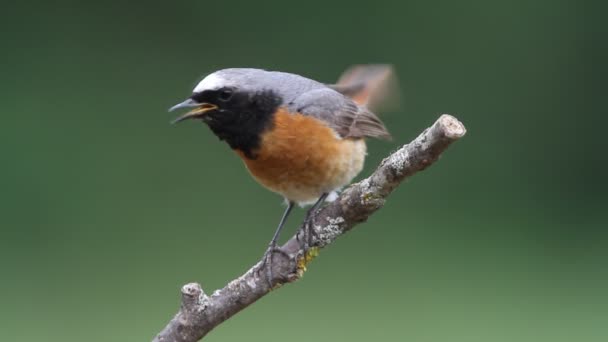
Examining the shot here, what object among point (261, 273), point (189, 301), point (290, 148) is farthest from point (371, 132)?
point (189, 301)

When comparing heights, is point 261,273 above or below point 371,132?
below

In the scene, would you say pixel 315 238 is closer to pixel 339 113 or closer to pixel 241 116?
pixel 241 116

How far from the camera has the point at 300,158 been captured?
11.3ft

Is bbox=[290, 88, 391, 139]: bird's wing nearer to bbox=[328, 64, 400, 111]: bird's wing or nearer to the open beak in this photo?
bbox=[328, 64, 400, 111]: bird's wing

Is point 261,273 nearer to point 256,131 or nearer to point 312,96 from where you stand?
point 256,131

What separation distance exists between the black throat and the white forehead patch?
97 millimetres

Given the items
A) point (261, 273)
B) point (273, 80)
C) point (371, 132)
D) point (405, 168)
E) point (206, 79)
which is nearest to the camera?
point (405, 168)

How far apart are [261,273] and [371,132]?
45.3 inches

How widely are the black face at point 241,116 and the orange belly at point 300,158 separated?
0.04m

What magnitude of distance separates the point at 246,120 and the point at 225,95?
0.50 ft

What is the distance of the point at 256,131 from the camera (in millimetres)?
3406

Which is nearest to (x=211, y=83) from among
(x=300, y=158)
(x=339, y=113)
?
(x=300, y=158)

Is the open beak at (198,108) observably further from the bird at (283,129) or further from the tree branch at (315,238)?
the tree branch at (315,238)

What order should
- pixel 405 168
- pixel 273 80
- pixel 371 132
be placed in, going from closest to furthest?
pixel 405 168 < pixel 273 80 < pixel 371 132
